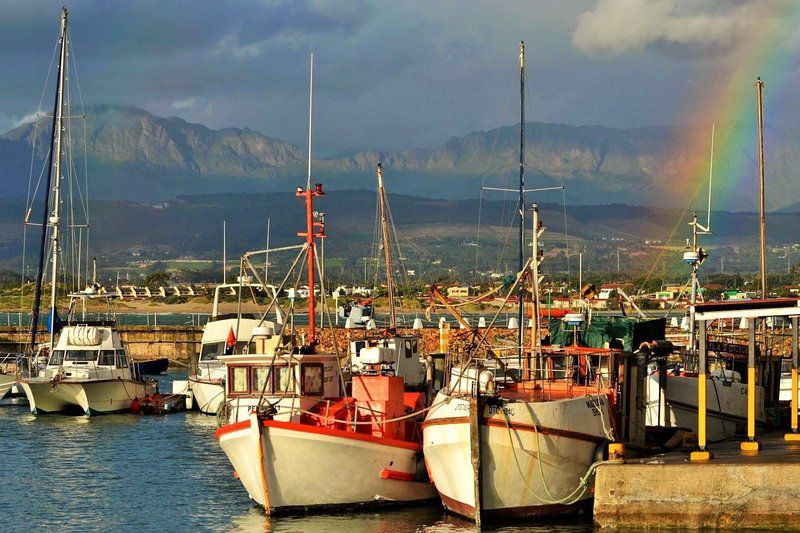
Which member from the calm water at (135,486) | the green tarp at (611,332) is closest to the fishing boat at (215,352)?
the calm water at (135,486)

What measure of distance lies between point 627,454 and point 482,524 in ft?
14.6

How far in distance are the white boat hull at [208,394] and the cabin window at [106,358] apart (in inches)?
160

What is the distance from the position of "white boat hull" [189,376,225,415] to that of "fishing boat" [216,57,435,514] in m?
24.7

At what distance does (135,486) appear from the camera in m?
42.4

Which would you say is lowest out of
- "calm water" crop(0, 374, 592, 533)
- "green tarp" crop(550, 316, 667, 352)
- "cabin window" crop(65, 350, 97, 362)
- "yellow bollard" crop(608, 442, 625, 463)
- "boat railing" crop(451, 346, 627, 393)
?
"calm water" crop(0, 374, 592, 533)

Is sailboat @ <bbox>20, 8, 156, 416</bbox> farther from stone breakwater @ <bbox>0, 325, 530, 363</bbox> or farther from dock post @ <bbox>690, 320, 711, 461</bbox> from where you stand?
dock post @ <bbox>690, 320, 711, 461</bbox>

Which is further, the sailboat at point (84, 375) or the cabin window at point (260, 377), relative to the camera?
the sailboat at point (84, 375)

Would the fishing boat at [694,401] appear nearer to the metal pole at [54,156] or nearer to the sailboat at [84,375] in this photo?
the sailboat at [84,375]

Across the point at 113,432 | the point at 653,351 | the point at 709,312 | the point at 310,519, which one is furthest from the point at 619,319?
the point at 113,432

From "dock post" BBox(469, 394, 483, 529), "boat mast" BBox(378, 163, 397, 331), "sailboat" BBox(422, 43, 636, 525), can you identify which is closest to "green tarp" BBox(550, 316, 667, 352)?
"sailboat" BBox(422, 43, 636, 525)

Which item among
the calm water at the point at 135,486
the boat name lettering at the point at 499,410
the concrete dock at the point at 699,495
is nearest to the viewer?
the concrete dock at the point at 699,495

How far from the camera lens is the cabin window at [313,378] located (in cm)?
3750

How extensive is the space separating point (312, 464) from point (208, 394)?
30.8 metres

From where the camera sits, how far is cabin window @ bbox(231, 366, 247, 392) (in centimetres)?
3831
